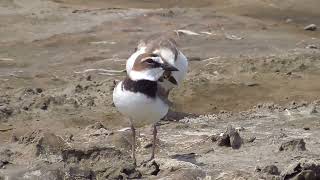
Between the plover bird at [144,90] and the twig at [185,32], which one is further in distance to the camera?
the twig at [185,32]

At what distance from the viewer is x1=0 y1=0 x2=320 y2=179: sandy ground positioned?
25.8 feet

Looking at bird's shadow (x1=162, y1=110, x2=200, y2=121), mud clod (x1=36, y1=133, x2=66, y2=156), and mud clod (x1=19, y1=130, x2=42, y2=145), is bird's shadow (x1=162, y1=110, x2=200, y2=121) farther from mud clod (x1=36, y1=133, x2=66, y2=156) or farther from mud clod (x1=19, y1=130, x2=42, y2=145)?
mud clod (x1=36, y1=133, x2=66, y2=156)

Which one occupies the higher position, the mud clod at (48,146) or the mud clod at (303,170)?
the mud clod at (303,170)

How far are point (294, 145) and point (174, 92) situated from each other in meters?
4.27

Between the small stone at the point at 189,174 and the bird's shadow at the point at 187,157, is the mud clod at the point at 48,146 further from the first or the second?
the small stone at the point at 189,174

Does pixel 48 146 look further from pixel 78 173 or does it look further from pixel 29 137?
pixel 78 173

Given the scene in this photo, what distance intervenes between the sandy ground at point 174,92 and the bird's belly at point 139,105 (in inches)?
15.5

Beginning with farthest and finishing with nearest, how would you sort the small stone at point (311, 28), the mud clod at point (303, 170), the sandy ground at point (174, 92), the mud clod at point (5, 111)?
the small stone at point (311, 28)
the mud clod at point (5, 111)
the sandy ground at point (174, 92)
the mud clod at point (303, 170)

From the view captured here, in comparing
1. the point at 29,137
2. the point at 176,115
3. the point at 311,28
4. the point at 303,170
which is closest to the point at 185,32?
the point at 311,28

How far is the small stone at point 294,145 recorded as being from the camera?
838 cm

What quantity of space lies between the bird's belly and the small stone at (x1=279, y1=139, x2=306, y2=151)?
130 cm

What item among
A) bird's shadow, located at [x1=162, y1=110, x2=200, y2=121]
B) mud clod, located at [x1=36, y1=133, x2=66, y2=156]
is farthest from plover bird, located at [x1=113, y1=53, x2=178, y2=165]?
bird's shadow, located at [x1=162, y1=110, x2=200, y2=121]

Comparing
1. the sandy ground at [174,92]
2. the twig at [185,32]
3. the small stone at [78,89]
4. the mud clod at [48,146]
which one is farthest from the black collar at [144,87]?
the twig at [185,32]

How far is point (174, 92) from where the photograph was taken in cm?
1248
